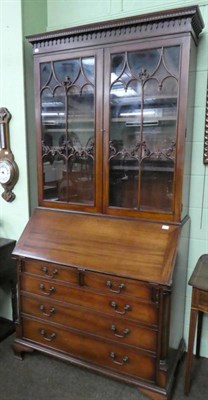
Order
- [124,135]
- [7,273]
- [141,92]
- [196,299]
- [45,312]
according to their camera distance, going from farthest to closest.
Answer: [7,273] → [45,312] → [124,135] → [141,92] → [196,299]

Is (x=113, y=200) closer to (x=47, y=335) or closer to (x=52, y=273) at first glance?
(x=52, y=273)

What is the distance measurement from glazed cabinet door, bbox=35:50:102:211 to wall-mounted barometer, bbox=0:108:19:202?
0.91 feet

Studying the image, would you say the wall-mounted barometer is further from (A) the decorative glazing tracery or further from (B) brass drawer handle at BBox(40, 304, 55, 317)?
(B) brass drawer handle at BBox(40, 304, 55, 317)

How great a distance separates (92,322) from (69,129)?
1280 millimetres

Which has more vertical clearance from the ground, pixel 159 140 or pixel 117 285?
pixel 159 140

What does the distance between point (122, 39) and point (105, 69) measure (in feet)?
0.63

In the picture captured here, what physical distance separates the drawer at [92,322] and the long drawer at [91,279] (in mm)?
178

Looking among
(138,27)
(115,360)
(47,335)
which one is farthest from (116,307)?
(138,27)

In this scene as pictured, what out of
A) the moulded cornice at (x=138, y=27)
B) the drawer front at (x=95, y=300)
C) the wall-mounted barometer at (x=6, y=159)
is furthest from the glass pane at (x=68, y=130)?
the drawer front at (x=95, y=300)

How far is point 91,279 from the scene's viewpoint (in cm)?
181

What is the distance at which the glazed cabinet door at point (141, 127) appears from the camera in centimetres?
173

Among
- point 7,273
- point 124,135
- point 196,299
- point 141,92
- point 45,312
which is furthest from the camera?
point 7,273

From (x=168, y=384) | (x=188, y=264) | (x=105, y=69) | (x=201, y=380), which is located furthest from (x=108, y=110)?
(x=201, y=380)

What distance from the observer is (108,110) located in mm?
1865
